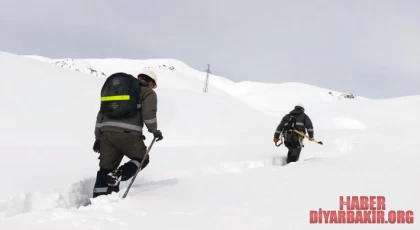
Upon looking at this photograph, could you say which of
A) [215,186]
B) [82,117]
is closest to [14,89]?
[82,117]

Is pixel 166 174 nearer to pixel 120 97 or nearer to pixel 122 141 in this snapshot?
pixel 122 141

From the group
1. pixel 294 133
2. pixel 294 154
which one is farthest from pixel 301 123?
pixel 294 154

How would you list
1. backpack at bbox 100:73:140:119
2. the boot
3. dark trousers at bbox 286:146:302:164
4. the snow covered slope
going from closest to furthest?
1. the snow covered slope
2. backpack at bbox 100:73:140:119
3. the boot
4. dark trousers at bbox 286:146:302:164

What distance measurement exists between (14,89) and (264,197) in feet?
29.1

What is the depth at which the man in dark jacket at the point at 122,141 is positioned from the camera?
3949 mm

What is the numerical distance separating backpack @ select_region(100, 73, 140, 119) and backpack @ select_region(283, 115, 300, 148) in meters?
5.14

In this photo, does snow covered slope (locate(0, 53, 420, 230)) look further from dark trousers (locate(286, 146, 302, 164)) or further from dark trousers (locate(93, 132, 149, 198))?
dark trousers (locate(286, 146, 302, 164))

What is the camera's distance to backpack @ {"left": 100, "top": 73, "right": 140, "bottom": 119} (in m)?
3.82

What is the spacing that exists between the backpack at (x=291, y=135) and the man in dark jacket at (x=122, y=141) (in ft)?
15.9

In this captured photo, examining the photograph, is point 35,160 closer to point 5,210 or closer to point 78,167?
point 78,167

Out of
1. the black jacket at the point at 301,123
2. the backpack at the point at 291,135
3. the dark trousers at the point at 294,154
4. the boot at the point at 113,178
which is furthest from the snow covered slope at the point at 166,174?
the black jacket at the point at 301,123

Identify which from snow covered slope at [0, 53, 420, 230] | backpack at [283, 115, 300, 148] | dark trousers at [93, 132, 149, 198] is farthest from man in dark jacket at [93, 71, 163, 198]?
backpack at [283, 115, 300, 148]

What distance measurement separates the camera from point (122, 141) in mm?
3973

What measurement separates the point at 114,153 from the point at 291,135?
518 cm
